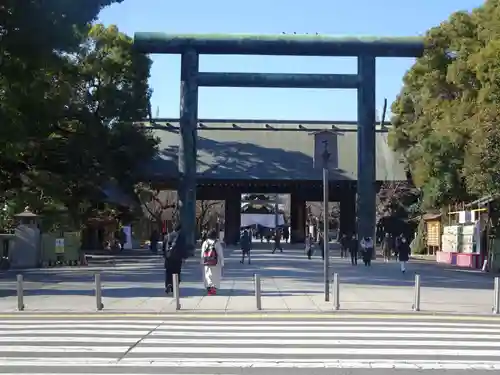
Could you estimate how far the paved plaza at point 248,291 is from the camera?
17219 millimetres

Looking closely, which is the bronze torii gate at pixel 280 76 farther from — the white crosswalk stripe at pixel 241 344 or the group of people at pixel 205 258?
the white crosswalk stripe at pixel 241 344

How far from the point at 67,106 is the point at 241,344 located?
92.8ft

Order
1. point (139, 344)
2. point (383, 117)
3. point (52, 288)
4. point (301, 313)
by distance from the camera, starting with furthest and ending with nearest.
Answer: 1. point (383, 117)
2. point (52, 288)
3. point (301, 313)
4. point (139, 344)

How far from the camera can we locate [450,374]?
916 centimetres

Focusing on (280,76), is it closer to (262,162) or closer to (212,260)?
(262,162)

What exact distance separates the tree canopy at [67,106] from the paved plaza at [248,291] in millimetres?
5683

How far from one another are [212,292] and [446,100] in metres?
22.2

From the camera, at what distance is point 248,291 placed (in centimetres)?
2106

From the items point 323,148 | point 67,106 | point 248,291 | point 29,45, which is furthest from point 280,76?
point 323,148

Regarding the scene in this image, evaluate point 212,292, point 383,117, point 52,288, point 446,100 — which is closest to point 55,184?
point 52,288

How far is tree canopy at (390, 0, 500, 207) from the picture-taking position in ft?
94.3

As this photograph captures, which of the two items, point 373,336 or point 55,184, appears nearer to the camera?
point 373,336

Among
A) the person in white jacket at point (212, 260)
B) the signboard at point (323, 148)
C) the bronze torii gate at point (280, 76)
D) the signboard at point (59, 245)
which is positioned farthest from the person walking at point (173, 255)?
the bronze torii gate at point (280, 76)

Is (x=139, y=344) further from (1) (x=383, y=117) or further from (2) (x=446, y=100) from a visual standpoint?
(1) (x=383, y=117)
